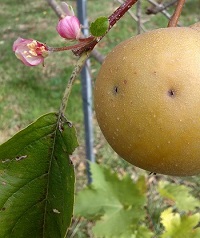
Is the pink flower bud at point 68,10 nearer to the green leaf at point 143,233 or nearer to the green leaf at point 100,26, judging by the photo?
the green leaf at point 100,26

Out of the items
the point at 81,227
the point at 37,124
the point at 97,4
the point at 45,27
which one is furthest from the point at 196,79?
the point at 97,4

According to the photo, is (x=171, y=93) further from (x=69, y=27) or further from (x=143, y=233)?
(x=143, y=233)

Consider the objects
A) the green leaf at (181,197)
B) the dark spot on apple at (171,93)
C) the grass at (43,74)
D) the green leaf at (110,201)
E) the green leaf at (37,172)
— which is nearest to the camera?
the dark spot on apple at (171,93)

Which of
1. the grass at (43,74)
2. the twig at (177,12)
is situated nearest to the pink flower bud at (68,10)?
the twig at (177,12)

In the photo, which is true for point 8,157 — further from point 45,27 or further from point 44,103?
point 45,27

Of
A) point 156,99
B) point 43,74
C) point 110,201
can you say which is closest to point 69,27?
point 156,99

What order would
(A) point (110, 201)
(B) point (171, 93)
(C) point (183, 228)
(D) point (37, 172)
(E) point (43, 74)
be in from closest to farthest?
(B) point (171, 93) < (D) point (37, 172) < (C) point (183, 228) < (A) point (110, 201) < (E) point (43, 74)

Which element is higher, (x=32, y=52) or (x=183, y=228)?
(x=32, y=52)
